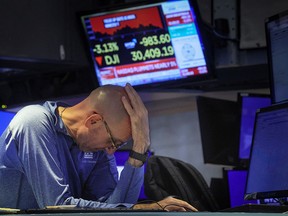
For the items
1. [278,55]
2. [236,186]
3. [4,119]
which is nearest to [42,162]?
[4,119]

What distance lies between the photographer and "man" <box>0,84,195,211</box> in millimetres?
2234

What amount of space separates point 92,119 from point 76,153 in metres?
0.15

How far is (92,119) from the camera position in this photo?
2.44 metres

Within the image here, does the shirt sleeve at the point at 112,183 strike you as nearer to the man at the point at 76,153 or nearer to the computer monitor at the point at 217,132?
the man at the point at 76,153

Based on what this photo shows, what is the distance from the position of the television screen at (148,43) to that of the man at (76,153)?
1801mm

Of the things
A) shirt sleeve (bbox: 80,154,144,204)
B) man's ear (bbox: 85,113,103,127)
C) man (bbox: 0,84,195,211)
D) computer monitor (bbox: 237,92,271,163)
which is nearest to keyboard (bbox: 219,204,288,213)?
man (bbox: 0,84,195,211)

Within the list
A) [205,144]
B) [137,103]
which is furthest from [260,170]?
[205,144]

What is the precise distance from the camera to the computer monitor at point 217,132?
4207 millimetres

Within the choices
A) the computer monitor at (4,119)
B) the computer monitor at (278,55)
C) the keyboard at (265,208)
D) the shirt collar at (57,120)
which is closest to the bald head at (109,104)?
the shirt collar at (57,120)

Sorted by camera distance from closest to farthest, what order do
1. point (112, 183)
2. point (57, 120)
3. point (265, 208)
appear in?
1. point (265, 208)
2. point (57, 120)
3. point (112, 183)

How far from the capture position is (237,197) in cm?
394

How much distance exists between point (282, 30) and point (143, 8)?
144 centimetres

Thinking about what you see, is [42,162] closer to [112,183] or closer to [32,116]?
[32,116]

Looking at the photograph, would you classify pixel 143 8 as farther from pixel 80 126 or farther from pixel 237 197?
pixel 80 126
